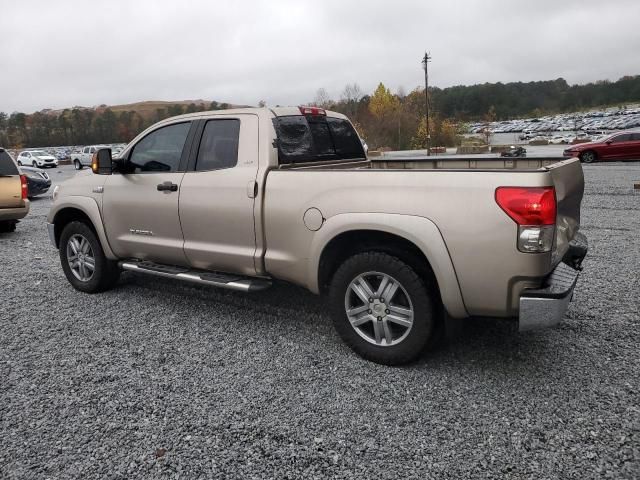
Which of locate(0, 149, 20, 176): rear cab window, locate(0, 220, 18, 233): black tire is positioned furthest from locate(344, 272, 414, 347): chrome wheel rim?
locate(0, 220, 18, 233): black tire

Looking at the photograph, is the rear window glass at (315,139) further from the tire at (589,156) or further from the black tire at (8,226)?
the tire at (589,156)

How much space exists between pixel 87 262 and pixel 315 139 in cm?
292

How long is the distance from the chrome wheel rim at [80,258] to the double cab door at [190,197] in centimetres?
51

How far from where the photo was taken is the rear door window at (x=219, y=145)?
4.24 m

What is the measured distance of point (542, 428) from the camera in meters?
2.79

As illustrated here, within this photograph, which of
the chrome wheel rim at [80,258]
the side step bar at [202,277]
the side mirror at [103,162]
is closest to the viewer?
the side step bar at [202,277]

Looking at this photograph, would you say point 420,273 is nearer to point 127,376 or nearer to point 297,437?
point 297,437

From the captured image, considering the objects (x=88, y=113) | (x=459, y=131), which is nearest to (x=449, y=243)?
(x=459, y=131)

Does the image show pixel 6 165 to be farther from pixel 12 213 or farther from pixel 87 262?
pixel 87 262

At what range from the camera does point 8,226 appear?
10195mm

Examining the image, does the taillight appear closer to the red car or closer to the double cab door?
the double cab door

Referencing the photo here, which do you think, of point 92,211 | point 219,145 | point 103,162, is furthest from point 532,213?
point 92,211

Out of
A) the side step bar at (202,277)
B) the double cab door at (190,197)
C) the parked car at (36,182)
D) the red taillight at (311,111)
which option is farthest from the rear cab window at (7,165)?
the red taillight at (311,111)

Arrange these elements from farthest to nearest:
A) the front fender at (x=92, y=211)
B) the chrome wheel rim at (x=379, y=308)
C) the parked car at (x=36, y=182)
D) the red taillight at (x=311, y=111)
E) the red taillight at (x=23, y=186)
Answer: the parked car at (x=36, y=182) < the red taillight at (x=23, y=186) < the front fender at (x=92, y=211) < the red taillight at (x=311, y=111) < the chrome wheel rim at (x=379, y=308)
